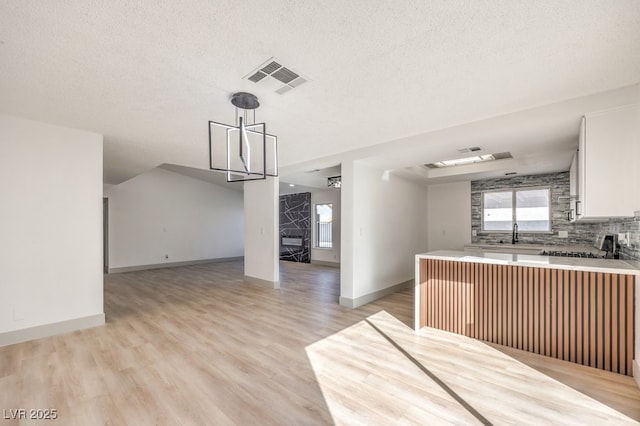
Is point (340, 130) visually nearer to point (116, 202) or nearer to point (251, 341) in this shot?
point (251, 341)

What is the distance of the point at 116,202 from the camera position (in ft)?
27.5

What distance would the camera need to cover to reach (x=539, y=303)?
305 centimetres

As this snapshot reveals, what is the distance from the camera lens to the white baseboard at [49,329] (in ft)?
10.8

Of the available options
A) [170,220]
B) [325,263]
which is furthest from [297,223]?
[170,220]

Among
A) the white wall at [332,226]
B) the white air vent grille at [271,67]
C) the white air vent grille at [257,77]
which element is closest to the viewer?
the white air vent grille at [271,67]

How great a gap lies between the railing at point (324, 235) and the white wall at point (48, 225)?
6.90 metres

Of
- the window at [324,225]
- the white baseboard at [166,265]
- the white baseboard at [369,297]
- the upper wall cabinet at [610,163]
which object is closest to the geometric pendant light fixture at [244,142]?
the white baseboard at [369,297]

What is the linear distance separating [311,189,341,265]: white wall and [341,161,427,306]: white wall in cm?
329

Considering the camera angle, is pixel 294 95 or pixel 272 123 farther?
pixel 272 123

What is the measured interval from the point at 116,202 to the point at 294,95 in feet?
26.6

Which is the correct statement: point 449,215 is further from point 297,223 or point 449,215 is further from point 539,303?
point 297,223

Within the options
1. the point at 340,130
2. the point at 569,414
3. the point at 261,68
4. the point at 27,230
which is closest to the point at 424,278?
the point at 569,414

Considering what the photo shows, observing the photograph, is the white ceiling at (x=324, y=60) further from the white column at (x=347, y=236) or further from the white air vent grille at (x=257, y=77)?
the white column at (x=347, y=236)

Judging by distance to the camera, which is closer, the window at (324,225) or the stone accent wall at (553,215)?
the stone accent wall at (553,215)
